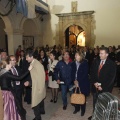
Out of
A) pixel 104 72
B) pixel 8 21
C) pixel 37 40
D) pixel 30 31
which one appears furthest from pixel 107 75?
pixel 30 31

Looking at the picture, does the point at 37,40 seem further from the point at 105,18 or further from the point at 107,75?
the point at 107,75

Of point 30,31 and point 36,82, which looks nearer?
point 36,82

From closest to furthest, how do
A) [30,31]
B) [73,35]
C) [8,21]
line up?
[8,21], [30,31], [73,35]

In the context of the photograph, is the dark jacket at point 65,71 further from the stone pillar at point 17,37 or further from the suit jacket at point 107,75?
the stone pillar at point 17,37

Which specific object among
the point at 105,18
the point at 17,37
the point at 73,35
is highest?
the point at 105,18

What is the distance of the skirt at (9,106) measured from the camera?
11.2 ft

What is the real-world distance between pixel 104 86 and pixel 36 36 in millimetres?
10256

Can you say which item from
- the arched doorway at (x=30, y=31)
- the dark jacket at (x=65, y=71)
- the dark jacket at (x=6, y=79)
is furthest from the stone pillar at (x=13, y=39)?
the dark jacket at (x=6, y=79)

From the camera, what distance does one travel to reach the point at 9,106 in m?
3.46

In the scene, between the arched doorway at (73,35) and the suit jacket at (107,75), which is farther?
the arched doorway at (73,35)

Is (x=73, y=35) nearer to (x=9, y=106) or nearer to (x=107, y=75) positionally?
(x=107, y=75)

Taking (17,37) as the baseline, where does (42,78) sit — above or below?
below

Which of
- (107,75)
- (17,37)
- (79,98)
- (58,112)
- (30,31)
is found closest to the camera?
(107,75)

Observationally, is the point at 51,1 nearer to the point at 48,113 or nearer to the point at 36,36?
the point at 36,36
